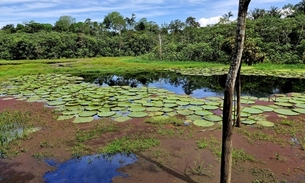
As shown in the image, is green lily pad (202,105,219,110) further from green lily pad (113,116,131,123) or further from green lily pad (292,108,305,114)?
green lily pad (113,116,131,123)

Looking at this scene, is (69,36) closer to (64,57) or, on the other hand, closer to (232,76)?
(64,57)

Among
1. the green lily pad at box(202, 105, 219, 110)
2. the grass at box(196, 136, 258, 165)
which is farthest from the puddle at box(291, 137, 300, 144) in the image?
the green lily pad at box(202, 105, 219, 110)

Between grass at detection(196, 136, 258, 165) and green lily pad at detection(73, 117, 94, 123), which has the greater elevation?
green lily pad at detection(73, 117, 94, 123)

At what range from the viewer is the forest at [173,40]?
817 inches

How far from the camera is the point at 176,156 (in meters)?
4.62

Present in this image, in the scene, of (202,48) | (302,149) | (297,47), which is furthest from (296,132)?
(202,48)

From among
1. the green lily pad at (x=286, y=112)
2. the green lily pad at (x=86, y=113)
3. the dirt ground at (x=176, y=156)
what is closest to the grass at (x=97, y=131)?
the dirt ground at (x=176, y=156)

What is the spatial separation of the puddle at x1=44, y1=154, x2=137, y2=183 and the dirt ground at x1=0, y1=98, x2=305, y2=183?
14 centimetres

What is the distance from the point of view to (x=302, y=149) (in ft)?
15.8

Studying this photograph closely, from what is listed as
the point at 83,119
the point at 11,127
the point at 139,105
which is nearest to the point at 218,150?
the point at 139,105

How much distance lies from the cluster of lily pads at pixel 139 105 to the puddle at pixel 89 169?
7.29ft

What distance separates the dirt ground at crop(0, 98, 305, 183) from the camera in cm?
392

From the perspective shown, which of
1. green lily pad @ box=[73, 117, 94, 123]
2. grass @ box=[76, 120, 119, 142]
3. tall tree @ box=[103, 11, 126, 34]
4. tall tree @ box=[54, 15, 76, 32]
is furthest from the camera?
tall tree @ box=[103, 11, 126, 34]

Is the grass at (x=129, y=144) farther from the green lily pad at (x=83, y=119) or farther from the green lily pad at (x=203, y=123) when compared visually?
the green lily pad at (x=83, y=119)
